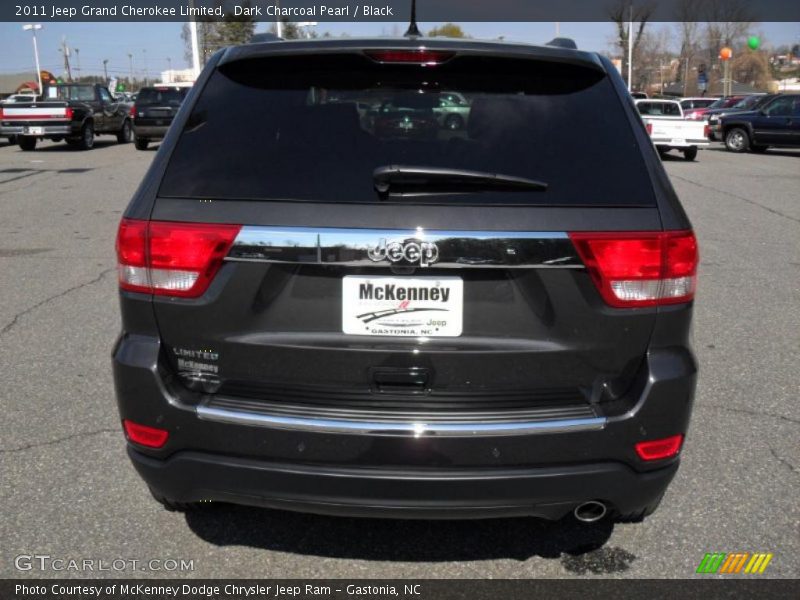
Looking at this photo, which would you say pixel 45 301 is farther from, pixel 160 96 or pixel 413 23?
pixel 160 96

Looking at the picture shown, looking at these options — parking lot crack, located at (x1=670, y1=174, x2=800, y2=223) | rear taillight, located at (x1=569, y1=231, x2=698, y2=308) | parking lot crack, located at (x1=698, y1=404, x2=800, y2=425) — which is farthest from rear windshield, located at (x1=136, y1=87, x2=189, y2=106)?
rear taillight, located at (x1=569, y1=231, x2=698, y2=308)

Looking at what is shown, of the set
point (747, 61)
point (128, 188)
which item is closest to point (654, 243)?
point (128, 188)

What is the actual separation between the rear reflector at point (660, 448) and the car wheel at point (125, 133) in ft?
85.8

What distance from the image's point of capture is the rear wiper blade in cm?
244

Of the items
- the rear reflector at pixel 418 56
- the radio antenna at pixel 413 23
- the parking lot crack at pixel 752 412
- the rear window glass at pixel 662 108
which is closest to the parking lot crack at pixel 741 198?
the rear window glass at pixel 662 108

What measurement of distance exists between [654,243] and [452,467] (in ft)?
3.06

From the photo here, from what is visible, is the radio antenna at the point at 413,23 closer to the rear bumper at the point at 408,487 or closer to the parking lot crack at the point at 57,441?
the rear bumper at the point at 408,487

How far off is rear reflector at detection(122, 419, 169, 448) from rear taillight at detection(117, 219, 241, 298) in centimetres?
44

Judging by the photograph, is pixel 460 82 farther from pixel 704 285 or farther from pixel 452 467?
pixel 704 285

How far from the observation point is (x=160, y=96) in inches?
957

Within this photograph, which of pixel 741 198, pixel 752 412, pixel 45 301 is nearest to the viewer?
pixel 752 412

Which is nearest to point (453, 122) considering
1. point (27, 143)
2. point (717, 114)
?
point (27, 143)

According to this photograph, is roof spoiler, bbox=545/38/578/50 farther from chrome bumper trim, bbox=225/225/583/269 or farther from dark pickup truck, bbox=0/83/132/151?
dark pickup truck, bbox=0/83/132/151

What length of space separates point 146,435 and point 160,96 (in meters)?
23.5
